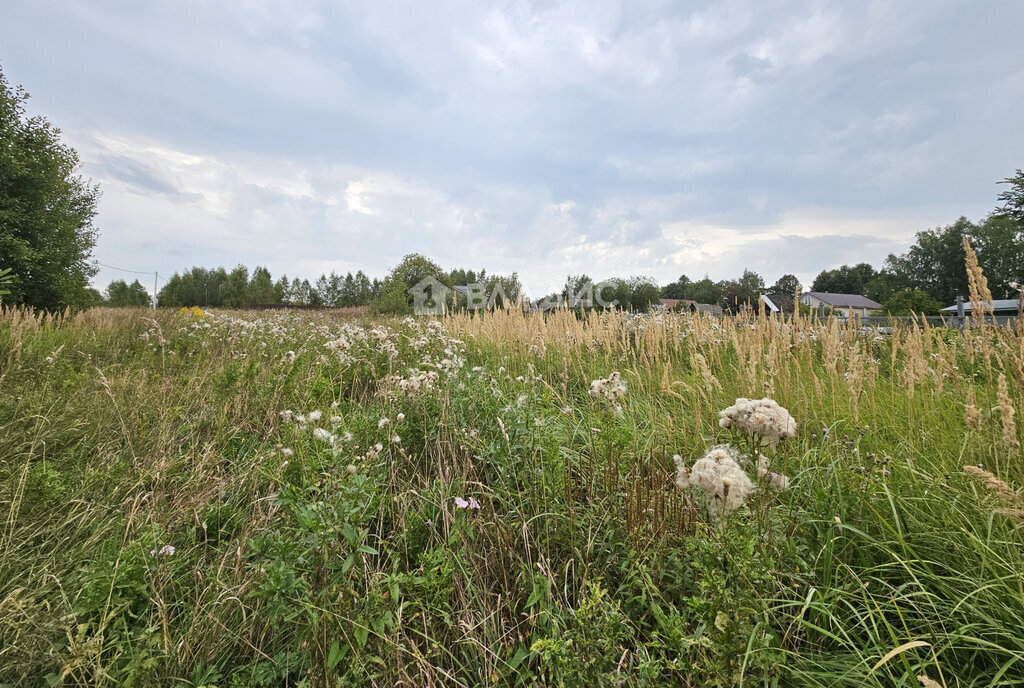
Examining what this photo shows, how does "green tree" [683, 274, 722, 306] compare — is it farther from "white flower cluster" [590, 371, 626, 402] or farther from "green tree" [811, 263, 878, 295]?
"white flower cluster" [590, 371, 626, 402]

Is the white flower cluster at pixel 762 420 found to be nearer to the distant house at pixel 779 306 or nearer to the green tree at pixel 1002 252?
the distant house at pixel 779 306

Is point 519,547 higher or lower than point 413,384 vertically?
lower

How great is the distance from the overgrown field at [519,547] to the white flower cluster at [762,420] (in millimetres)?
58

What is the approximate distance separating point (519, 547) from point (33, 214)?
25.4 meters

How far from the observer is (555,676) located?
4.17 feet

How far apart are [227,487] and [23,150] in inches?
955

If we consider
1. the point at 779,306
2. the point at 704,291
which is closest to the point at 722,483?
the point at 779,306

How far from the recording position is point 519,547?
5.98 ft

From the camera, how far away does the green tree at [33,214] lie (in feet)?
49.8

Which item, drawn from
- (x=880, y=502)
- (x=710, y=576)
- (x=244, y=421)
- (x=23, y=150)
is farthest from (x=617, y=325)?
(x=23, y=150)

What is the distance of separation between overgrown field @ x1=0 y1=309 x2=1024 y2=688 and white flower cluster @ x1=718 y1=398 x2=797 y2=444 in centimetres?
6

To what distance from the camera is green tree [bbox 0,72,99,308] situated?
15.2 metres

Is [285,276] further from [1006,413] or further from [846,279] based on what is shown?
[846,279]

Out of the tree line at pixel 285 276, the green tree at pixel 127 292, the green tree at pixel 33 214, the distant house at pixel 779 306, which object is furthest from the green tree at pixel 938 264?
the green tree at pixel 127 292
